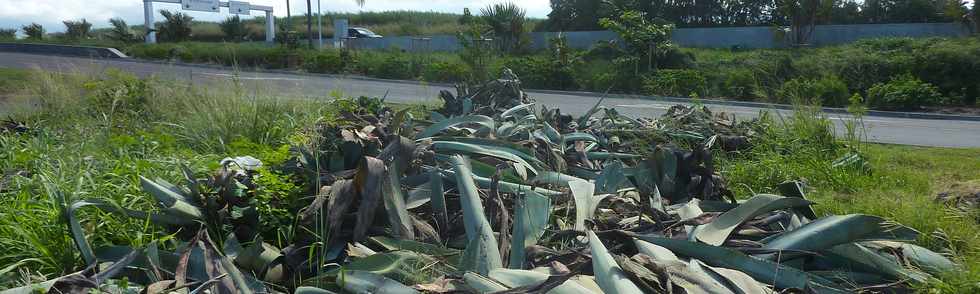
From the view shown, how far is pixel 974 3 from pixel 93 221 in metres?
27.9

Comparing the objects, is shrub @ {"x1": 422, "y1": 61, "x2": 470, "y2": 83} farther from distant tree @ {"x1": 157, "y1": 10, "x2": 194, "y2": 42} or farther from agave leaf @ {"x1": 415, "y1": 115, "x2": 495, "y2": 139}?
distant tree @ {"x1": 157, "y1": 10, "x2": 194, "y2": 42}

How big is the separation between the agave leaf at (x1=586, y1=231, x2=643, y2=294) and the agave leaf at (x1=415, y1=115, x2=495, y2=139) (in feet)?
6.45

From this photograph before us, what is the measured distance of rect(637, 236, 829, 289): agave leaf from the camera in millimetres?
2529

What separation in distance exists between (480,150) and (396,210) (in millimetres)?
1038

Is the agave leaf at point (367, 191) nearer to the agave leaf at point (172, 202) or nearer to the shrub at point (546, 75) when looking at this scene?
the agave leaf at point (172, 202)

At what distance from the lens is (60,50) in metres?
35.2

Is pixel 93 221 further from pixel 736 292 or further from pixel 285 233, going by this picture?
pixel 736 292

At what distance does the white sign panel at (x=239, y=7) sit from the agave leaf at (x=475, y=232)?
44.7m

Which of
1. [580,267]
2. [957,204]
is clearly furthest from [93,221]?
[957,204]

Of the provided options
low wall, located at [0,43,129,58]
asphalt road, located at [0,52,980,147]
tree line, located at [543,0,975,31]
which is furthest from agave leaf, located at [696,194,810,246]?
low wall, located at [0,43,129,58]

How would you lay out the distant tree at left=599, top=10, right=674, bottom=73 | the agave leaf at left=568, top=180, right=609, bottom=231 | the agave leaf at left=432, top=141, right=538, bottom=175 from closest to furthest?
the agave leaf at left=568, top=180, right=609, bottom=231 → the agave leaf at left=432, top=141, right=538, bottom=175 → the distant tree at left=599, top=10, right=674, bottom=73

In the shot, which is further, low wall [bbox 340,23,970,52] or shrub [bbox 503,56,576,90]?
low wall [bbox 340,23,970,52]

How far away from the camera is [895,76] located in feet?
59.9

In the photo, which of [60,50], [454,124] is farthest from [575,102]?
[60,50]
